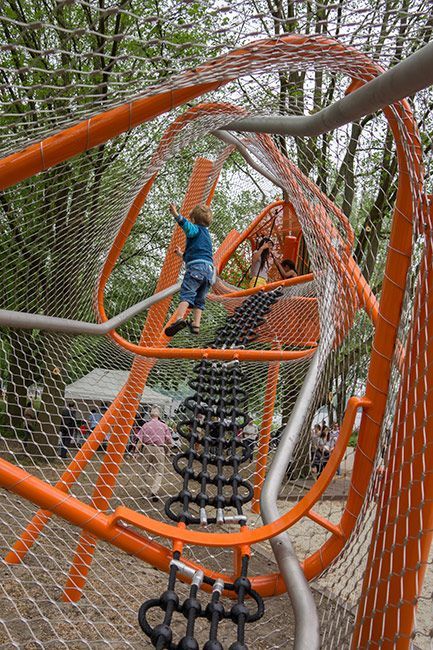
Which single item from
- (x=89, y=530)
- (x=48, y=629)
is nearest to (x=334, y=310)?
(x=89, y=530)

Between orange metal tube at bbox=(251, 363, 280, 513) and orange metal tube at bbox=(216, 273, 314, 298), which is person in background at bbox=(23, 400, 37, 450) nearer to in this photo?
orange metal tube at bbox=(251, 363, 280, 513)

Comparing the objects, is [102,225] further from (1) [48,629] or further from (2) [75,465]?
(1) [48,629]

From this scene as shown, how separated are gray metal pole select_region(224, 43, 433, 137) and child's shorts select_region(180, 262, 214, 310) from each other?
2.58m

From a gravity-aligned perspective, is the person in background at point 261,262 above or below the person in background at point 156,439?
above

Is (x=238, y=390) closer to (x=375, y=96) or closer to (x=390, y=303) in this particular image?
(x=390, y=303)

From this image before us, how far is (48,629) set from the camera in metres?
3.12

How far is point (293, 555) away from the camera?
5.93 ft

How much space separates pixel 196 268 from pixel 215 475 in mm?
1986

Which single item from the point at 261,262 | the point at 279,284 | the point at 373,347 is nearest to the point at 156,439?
the point at 373,347

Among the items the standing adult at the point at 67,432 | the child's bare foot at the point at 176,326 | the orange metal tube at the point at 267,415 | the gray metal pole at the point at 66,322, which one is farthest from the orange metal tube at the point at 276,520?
the child's bare foot at the point at 176,326

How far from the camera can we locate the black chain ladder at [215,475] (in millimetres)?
1510

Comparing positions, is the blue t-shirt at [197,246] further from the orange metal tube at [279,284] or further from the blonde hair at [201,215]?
the orange metal tube at [279,284]

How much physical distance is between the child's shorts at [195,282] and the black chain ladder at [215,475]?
0.46m

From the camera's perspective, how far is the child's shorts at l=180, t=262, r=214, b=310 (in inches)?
164
